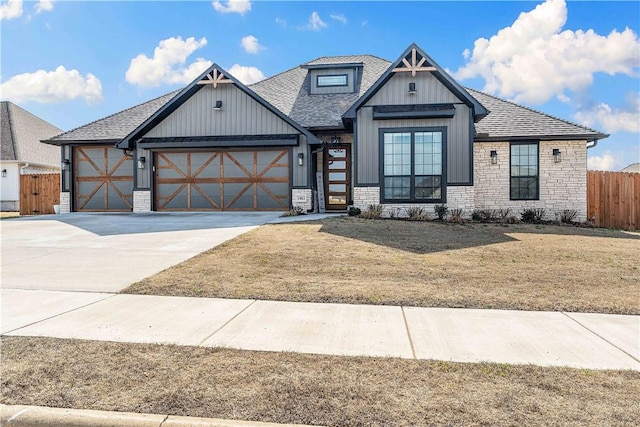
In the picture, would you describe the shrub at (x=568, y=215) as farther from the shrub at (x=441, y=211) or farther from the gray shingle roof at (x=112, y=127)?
the gray shingle roof at (x=112, y=127)

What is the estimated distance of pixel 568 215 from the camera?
1559 cm

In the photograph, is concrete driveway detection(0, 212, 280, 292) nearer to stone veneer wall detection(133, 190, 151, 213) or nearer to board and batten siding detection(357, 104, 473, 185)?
stone veneer wall detection(133, 190, 151, 213)

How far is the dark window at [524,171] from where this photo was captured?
52.4 feet

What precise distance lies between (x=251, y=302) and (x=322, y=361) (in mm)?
2157

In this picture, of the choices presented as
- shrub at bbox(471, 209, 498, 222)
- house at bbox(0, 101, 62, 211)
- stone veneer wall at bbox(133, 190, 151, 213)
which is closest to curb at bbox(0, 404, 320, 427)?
shrub at bbox(471, 209, 498, 222)

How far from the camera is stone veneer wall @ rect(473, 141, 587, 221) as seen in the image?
15.8 metres

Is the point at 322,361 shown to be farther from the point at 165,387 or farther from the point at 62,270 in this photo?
the point at 62,270

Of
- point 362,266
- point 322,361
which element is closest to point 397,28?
point 362,266

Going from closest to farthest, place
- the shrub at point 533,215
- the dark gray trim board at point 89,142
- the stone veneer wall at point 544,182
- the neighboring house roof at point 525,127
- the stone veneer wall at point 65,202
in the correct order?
the shrub at point 533,215
the neighboring house roof at point 525,127
the stone veneer wall at point 544,182
the dark gray trim board at point 89,142
the stone veneer wall at point 65,202

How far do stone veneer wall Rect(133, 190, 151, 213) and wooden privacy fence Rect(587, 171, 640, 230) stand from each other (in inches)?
699

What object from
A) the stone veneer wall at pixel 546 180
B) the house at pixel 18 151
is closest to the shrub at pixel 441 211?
the stone veneer wall at pixel 546 180

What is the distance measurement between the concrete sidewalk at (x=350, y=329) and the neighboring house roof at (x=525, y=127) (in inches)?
479

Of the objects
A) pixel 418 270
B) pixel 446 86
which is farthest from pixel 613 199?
pixel 418 270

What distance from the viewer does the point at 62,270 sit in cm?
726
